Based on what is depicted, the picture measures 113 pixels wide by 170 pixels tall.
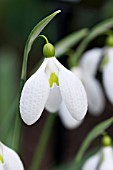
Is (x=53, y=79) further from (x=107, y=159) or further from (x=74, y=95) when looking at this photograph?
(x=107, y=159)

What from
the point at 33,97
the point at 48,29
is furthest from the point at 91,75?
the point at 48,29

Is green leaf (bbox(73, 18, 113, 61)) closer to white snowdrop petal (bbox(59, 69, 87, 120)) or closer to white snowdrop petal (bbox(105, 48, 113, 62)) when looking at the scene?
white snowdrop petal (bbox(105, 48, 113, 62))

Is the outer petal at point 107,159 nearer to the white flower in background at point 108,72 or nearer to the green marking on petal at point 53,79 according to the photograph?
the white flower in background at point 108,72

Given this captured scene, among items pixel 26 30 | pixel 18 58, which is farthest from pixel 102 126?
pixel 18 58

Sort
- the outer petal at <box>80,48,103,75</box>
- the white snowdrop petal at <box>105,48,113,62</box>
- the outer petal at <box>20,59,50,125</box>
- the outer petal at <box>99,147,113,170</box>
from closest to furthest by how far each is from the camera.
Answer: the outer petal at <box>20,59,50,125</box> → the outer petal at <box>99,147,113,170</box> → the white snowdrop petal at <box>105,48,113,62</box> → the outer petal at <box>80,48,103,75</box>

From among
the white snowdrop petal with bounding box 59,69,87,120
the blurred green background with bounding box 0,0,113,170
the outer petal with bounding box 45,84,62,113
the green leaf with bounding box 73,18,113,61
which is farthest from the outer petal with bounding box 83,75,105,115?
the blurred green background with bounding box 0,0,113,170

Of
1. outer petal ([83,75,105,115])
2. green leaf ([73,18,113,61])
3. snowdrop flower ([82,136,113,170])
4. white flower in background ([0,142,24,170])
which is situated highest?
green leaf ([73,18,113,61])

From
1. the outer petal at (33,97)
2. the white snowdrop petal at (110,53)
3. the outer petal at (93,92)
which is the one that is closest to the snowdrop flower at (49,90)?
the outer petal at (33,97)

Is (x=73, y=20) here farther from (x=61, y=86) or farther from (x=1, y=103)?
(x=61, y=86)

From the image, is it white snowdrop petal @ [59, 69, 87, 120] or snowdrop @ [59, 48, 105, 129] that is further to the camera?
snowdrop @ [59, 48, 105, 129]
